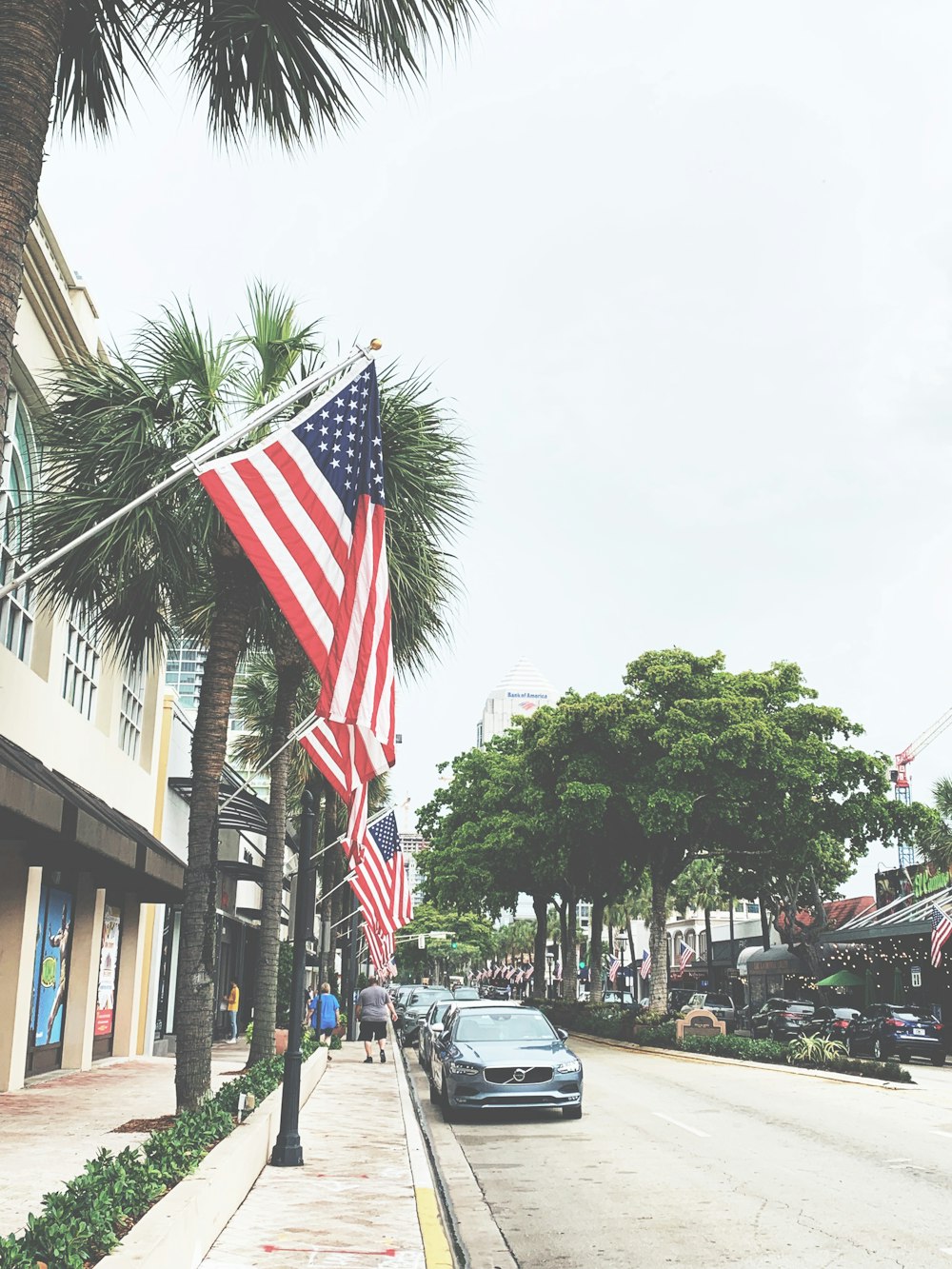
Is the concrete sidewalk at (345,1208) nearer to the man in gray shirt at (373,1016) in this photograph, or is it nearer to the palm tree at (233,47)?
the palm tree at (233,47)

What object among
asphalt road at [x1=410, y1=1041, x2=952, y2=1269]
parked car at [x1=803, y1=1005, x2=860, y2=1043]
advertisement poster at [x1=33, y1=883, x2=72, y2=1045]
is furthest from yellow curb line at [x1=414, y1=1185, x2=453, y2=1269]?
parked car at [x1=803, y1=1005, x2=860, y2=1043]

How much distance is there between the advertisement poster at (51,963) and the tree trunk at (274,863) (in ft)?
10.5

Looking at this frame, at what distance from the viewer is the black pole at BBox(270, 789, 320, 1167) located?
35.2 ft

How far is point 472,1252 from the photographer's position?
8.24 m

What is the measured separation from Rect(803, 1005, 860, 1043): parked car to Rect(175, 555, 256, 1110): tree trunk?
2598cm

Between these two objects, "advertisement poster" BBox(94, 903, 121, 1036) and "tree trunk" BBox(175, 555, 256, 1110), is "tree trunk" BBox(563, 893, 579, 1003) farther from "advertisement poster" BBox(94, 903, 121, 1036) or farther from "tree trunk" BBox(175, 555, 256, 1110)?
"tree trunk" BBox(175, 555, 256, 1110)

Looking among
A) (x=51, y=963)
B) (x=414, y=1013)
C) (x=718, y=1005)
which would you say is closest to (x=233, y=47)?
(x=51, y=963)

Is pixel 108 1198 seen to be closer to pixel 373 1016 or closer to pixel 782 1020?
pixel 373 1016

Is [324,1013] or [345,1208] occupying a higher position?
[324,1013]

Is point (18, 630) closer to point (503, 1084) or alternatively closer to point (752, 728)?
point (503, 1084)

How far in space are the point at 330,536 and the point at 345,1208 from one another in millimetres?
4950

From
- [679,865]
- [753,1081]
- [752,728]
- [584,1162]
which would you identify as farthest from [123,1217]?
[679,865]

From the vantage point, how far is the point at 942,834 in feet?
152

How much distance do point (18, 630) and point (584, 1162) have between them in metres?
9.08
